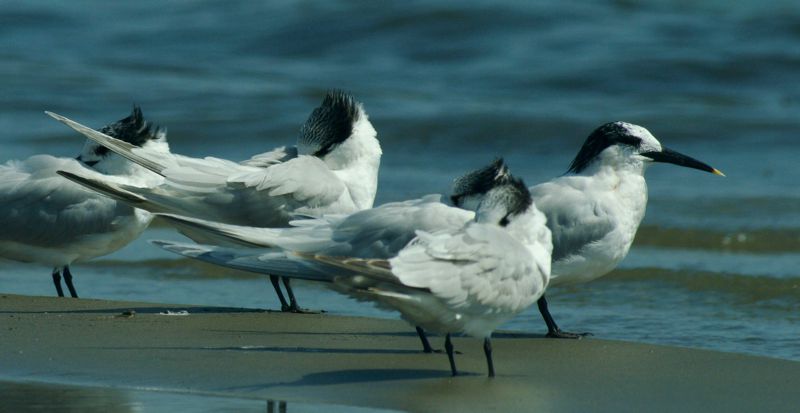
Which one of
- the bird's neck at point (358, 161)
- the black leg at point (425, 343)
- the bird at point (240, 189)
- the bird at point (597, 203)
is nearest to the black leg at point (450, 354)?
the black leg at point (425, 343)

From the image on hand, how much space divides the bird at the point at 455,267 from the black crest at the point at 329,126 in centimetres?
206

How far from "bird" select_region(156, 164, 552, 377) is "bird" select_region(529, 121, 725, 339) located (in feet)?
3.40

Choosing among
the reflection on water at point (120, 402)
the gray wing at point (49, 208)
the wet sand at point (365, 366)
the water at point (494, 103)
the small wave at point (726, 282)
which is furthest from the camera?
the water at point (494, 103)

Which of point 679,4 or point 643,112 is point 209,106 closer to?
point 643,112

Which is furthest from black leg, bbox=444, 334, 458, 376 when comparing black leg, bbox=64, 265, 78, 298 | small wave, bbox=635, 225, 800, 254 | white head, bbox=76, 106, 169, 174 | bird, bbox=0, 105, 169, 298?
small wave, bbox=635, 225, 800, 254

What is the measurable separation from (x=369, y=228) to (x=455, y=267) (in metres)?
0.70

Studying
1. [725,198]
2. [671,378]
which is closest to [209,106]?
[725,198]

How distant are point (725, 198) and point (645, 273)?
1.82 meters

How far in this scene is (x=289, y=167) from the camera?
5.84 m

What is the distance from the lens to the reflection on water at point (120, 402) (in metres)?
3.98

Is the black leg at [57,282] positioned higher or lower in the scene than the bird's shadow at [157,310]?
higher

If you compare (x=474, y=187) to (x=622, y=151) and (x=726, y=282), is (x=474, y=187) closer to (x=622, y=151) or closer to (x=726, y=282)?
(x=622, y=151)

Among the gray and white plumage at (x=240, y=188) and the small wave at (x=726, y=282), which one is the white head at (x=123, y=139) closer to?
the gray and white plumage at (x=240, y=188)

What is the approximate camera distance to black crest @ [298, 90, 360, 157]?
21.1ft
